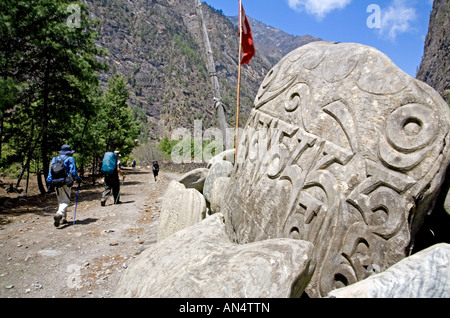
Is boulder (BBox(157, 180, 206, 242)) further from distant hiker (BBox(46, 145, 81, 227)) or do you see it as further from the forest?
the forest

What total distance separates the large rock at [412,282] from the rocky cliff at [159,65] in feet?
310

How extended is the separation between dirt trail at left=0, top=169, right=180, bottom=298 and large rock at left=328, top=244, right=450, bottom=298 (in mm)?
2752

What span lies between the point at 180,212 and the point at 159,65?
13448 centimetres

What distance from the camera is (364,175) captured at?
2.59 meters

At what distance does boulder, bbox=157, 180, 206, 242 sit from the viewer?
14.5 ft

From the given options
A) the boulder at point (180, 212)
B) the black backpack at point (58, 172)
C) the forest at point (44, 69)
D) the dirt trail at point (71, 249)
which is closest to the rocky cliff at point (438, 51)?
the forest at point (44, 69)

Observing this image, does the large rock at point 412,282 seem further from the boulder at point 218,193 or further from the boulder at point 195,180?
the boulder at point 195,180

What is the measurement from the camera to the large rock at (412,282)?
73.9 inches

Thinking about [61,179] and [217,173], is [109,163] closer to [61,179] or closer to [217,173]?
[61,179]

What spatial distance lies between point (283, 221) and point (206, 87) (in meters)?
123

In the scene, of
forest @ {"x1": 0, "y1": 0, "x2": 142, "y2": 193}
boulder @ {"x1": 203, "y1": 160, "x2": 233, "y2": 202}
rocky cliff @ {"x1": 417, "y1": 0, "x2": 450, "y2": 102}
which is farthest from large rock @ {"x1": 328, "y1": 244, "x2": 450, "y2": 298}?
rocky cliff @ {"x1": 417, "y1": 0, "x2": 450, "y2": 102}

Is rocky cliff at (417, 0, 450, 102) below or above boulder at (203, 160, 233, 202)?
above

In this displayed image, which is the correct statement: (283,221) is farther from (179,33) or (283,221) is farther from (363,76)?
(179,33)
